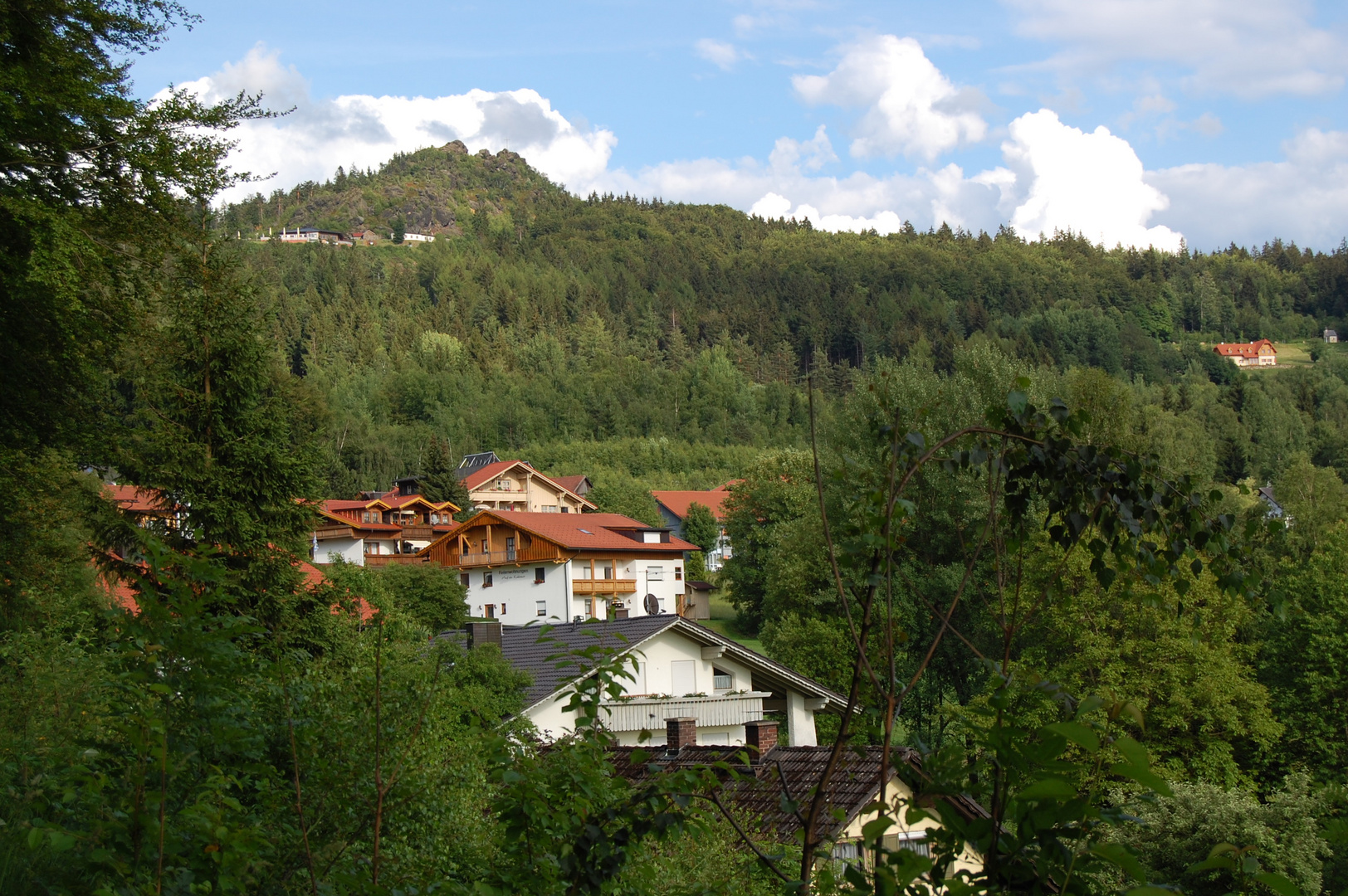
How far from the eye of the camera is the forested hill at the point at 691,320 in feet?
376

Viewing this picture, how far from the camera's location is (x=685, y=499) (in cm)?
8381

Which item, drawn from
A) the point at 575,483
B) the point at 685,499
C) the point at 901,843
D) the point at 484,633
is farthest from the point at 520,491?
the point at 901,843

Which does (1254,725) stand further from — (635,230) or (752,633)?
(635,230)

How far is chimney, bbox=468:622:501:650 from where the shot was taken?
25969mm

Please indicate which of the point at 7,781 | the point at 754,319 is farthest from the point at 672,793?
the point at 754,319

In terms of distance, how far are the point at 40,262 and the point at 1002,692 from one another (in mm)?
10366

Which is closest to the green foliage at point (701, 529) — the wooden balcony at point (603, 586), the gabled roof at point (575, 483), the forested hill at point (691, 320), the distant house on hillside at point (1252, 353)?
the gabled roof at point (575, 483)

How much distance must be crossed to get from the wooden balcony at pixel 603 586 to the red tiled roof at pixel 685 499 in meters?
26.7

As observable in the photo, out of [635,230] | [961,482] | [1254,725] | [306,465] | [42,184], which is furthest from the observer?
[635,230]

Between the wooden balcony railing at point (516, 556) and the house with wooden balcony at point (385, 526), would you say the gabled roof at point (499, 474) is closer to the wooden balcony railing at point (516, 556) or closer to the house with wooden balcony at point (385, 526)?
the house with wooden balcony at point (385, 526)

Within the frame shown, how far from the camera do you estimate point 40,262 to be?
32.0ft

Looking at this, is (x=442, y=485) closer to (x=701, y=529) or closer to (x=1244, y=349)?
(x=701, y=529)

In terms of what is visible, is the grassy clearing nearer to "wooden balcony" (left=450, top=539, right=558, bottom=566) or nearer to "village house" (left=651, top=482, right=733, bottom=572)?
"wooden balcony" (left=450, top=539, right=558, bottom=566)

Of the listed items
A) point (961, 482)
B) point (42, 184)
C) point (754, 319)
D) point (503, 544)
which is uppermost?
point (754, 319)
